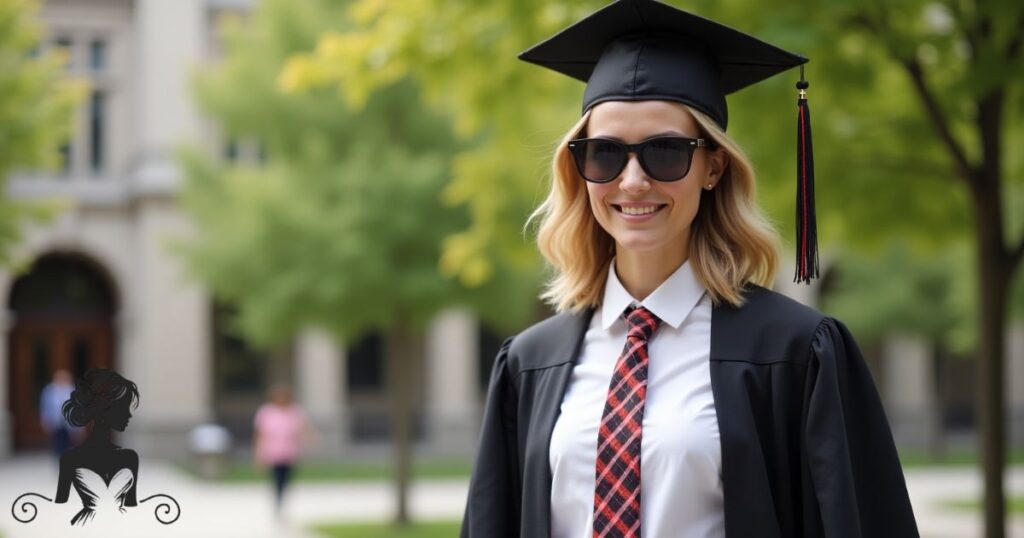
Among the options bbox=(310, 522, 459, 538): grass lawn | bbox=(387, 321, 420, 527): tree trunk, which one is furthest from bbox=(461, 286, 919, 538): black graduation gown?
bbox=(387, 321, 420, 527): tree trunk

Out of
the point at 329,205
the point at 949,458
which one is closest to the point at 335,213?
the point at 329,205

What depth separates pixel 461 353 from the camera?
93.9 ft

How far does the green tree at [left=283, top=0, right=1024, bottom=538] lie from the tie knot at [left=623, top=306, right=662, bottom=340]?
13.8 ft

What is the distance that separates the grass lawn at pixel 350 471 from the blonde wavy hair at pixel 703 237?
19.0 metres

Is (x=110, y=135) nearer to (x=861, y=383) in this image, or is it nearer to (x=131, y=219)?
(x=131, y=219)

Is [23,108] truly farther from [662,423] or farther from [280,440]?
[662,423]

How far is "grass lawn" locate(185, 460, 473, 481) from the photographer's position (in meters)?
22.6

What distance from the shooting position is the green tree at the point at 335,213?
49.6 feet

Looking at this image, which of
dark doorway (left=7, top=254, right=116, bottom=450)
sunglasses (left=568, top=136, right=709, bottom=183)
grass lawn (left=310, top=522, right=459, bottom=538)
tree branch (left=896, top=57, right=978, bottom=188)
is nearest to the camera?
sunglasses (left=568, top=136, right=709, bottom=183)

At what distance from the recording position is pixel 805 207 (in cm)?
326

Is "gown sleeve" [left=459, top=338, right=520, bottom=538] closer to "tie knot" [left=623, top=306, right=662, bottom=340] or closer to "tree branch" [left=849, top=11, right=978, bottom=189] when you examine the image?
"tie knot" [left=623, top=306, right=662, bottom=340]

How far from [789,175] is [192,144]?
1243 centimetres

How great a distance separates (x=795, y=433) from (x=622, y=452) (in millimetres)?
375

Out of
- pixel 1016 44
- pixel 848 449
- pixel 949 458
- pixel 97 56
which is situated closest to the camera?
pixel 848 449
